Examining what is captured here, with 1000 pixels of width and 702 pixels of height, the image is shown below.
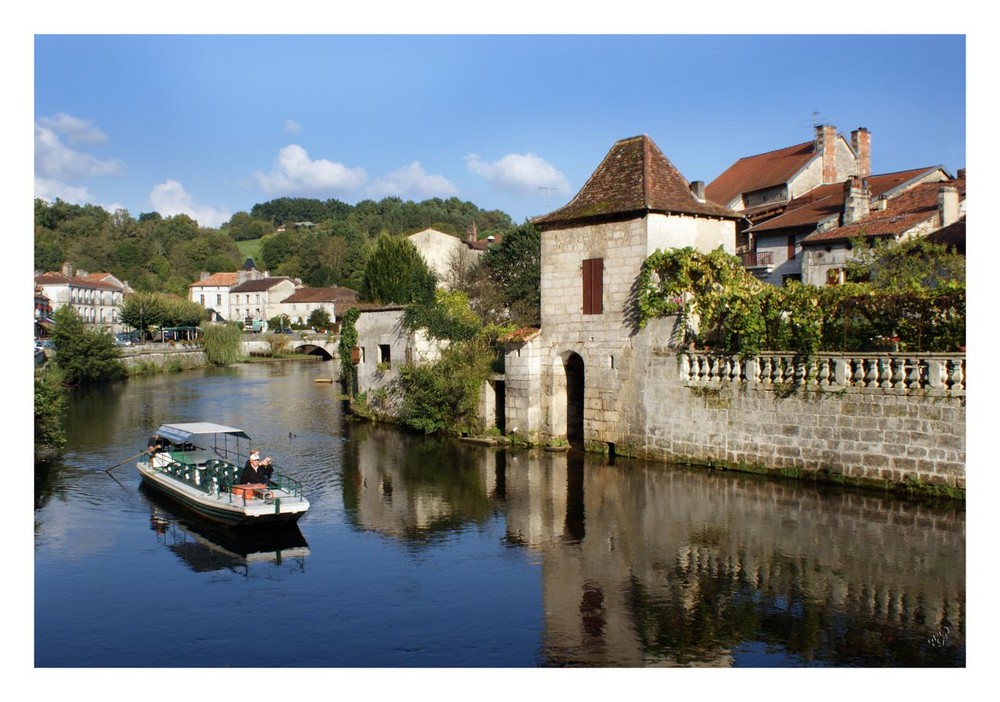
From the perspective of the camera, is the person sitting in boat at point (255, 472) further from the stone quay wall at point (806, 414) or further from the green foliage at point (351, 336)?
the green foliage at point (351, 336)

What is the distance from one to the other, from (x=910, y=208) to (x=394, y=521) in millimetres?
25903

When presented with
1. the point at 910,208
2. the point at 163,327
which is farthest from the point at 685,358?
the point at 163,327

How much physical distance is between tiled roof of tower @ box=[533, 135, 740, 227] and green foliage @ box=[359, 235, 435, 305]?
20.0 meters

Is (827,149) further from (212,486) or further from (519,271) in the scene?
(212,486)

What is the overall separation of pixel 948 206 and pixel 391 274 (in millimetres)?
25260

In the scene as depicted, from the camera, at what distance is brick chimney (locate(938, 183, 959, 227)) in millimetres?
31609

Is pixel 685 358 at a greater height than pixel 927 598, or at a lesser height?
greater

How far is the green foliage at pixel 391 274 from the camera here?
4425 centimetres

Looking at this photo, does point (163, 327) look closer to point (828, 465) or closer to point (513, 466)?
point (513, 466)

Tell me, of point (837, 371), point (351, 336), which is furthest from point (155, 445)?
point (837, 371)

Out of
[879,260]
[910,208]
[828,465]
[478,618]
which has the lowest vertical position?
[478,618]

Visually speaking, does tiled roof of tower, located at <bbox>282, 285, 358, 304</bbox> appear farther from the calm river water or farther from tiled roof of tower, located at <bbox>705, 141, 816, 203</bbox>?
the calm river water

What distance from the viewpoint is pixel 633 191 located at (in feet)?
76.5

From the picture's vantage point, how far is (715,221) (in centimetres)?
2381
